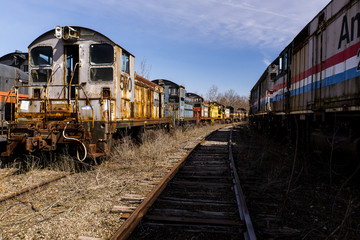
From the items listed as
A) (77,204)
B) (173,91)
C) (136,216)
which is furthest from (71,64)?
(173,91)

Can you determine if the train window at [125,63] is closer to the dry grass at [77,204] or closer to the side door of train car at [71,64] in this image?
the side door of train car at [71,64]

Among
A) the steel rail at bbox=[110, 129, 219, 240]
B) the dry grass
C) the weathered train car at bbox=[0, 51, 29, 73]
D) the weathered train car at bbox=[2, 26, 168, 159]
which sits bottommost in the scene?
the dry grass

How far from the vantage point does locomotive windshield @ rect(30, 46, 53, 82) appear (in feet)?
22.6

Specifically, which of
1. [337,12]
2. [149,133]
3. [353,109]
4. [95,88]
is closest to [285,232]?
[353,109]

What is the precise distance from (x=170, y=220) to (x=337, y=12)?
5.23 meters

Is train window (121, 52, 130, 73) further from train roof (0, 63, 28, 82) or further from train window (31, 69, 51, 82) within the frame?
train roof (0, 63, 28, 82)

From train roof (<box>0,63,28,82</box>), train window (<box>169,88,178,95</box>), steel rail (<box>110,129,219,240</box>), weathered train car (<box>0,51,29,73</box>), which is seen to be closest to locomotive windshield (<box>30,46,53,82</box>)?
train roof (<box>0,63,28,82</box>)

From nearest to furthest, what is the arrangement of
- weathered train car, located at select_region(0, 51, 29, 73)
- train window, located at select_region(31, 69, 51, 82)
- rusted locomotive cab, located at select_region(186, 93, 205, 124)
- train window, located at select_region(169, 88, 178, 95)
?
train window, located at select_region(31, 69, 51, 82)
weathered train car, located at select_region(0, 51, 29, 73)
train window, located at select_region(169, 88, 178, 95)
rusted locomotive cab, located at select_region(186, 93, 205, 124)

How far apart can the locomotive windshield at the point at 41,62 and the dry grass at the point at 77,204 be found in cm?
242

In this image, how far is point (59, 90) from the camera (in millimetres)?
6809

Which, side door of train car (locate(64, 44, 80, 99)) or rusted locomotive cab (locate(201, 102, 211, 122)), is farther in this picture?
rusted locomotive cab (locate(201, 102, 211, 122))

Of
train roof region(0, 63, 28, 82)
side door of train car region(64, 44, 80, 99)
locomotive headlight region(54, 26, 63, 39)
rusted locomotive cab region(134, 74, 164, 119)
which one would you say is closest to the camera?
locomotive headlight region(54, 26, 63, 39)

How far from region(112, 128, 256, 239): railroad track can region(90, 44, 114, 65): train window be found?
3562mm

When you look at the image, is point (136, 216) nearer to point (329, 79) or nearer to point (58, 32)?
point (329, 79)
